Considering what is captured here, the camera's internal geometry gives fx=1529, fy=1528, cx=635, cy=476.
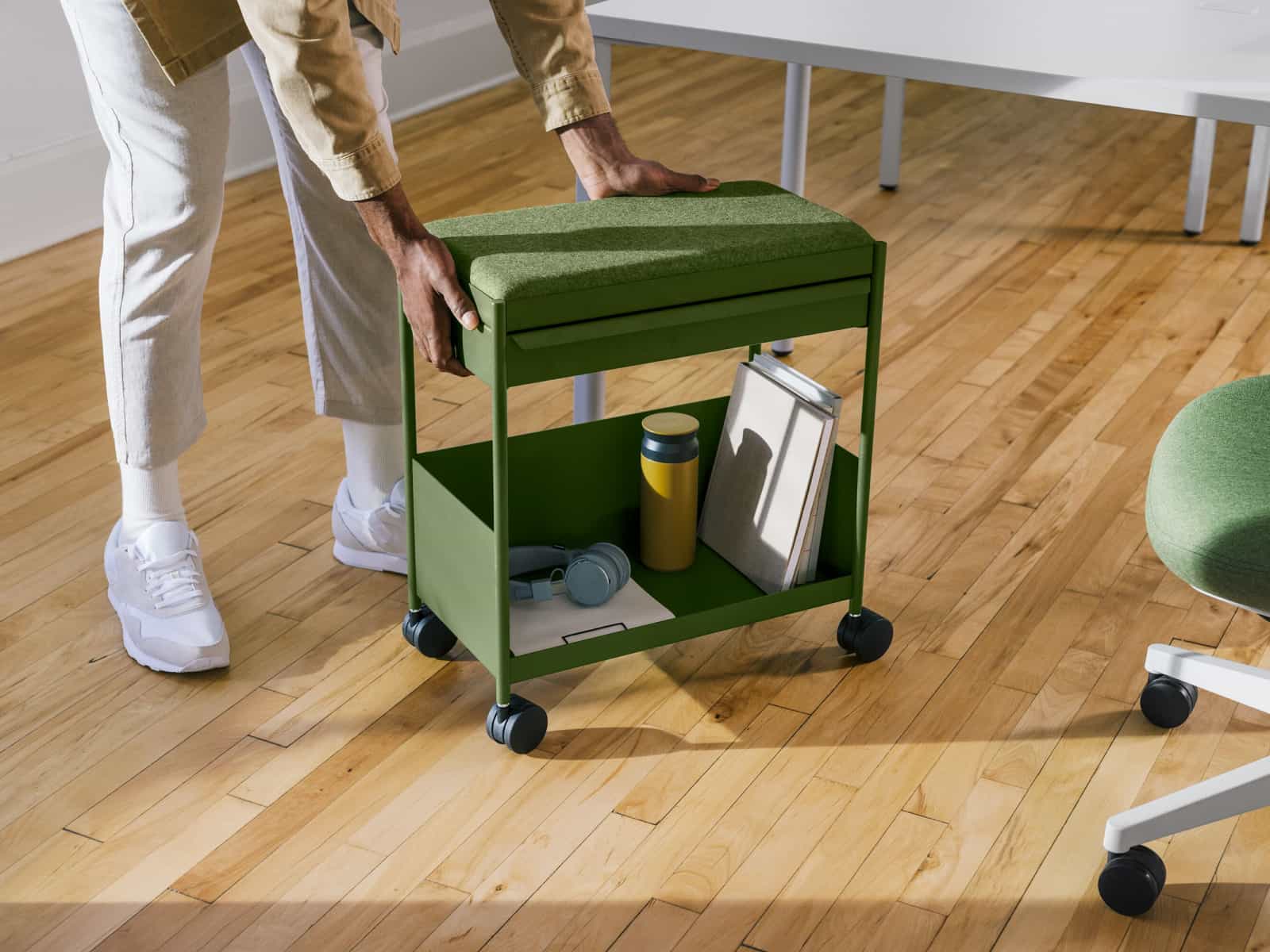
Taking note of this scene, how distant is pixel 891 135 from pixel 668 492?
6.31 ft

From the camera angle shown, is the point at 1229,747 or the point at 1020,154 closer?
the point at 1229,747

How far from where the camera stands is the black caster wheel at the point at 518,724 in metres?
1.59

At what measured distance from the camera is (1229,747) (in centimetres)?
162

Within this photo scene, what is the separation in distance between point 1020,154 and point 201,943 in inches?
119

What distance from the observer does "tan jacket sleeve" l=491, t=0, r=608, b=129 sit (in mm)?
1673

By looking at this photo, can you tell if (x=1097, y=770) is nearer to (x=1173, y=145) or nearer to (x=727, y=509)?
(x=727, y=509)

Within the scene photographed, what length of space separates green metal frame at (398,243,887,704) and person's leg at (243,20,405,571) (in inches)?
7.1

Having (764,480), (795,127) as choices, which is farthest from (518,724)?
(795,127)

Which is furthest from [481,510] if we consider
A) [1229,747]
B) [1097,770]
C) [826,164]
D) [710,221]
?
[826,164]

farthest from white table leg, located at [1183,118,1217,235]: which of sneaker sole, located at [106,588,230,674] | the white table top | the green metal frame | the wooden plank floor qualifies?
sneaker sole, located at [106,588,230,674]

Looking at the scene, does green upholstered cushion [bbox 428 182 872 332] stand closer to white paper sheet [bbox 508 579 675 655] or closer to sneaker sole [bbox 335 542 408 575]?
white paper sheet [bbox 508 579 675 655]

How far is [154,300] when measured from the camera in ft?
5.57

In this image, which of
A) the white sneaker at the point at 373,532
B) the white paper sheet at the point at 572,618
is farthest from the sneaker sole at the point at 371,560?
the white paper sheet at the point at 572,618

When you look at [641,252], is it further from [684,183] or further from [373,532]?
[373,532]
